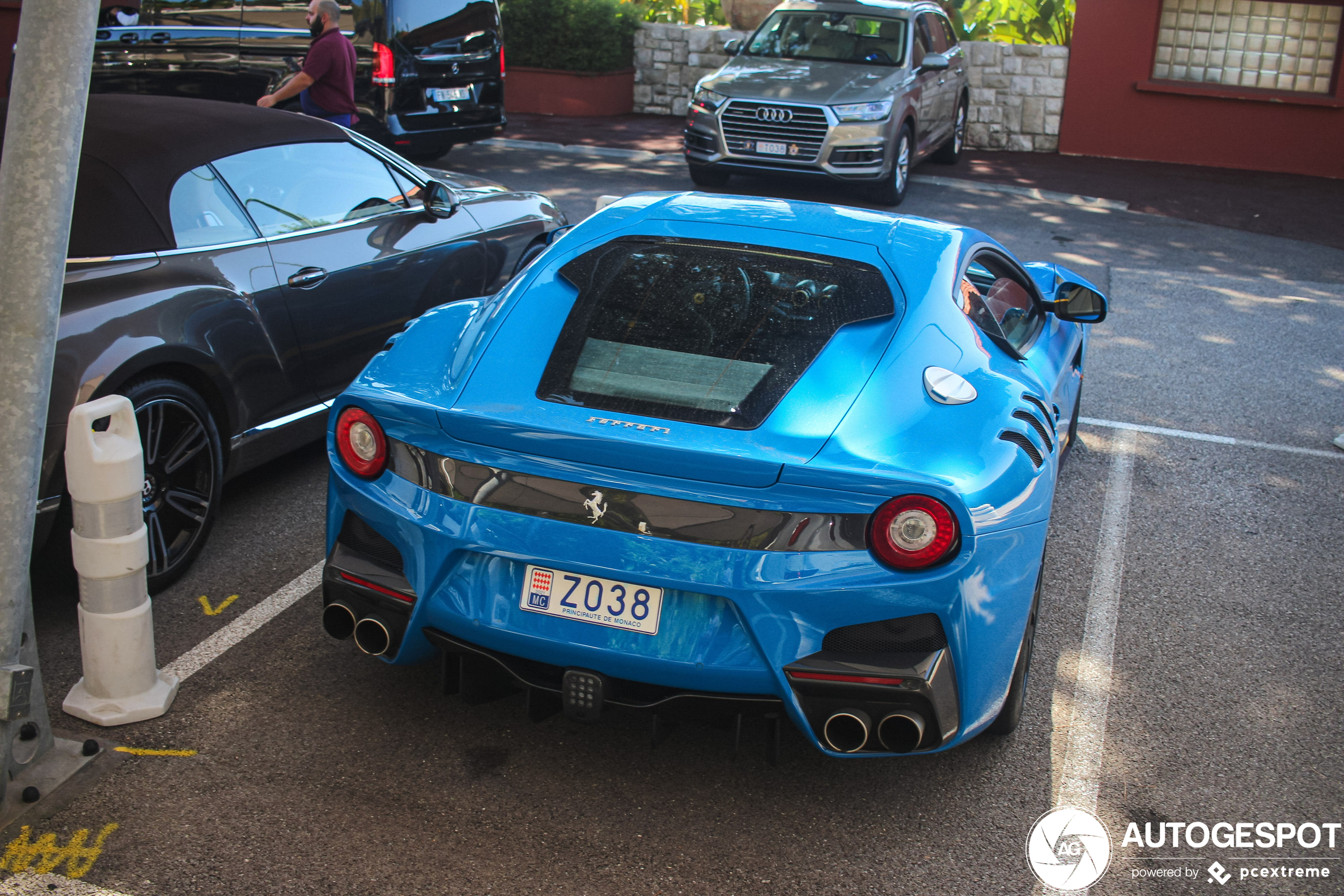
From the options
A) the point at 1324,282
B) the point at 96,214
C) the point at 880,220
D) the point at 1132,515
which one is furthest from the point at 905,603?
the point at 1324,282

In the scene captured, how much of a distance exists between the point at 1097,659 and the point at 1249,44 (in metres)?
14.2

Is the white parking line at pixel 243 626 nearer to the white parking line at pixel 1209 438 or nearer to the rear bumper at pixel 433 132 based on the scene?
the white parking line at pixel 1209 438

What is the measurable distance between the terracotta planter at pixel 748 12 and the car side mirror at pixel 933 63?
21.5 feet

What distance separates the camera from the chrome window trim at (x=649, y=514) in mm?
2740

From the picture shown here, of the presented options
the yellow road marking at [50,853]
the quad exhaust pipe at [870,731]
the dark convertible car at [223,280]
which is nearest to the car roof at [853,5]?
the dark convertible car at [223,280]

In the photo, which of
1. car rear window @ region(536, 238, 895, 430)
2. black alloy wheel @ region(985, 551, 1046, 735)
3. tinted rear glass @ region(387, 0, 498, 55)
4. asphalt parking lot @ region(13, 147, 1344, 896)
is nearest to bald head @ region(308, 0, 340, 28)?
tinted rear glass @ region(387, 0, 498, 55)

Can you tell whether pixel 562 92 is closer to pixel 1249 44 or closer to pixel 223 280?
pixel 1249 44

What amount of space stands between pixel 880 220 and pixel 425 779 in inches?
88.2

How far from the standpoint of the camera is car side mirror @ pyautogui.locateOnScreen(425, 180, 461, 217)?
5.57 meters

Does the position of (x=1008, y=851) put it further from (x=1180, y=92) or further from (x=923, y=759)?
(x=1180, y=92)

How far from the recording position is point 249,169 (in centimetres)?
480

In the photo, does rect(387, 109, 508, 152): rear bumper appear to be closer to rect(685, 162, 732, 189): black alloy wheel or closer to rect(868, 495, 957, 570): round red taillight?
rect(685, 162, 732, 189): black alloy wheel

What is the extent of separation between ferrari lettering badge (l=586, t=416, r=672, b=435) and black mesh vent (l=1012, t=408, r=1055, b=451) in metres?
1.02

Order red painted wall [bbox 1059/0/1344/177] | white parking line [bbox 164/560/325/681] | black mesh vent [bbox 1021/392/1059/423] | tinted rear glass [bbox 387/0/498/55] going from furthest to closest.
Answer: red painted wall [bbox 1059/0/1344/177]
tinted rear glass [bbox 387/0/498/55]
white parking line [bbox 164/560/325/681]
black mesh vent [bbox 1021/392/1059/423]
